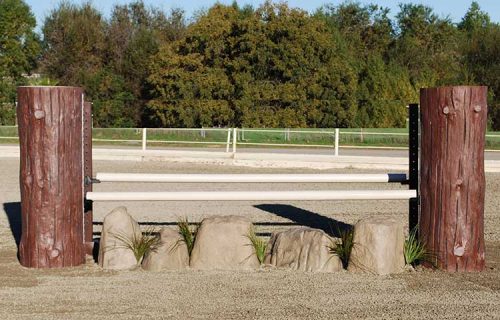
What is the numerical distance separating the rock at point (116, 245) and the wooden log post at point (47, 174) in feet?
0.97

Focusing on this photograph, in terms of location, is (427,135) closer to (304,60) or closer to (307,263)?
(307,263)

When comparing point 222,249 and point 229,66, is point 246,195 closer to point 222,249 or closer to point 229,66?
point 222,249

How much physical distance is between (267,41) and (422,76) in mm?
13771

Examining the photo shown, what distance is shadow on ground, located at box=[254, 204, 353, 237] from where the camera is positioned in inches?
399

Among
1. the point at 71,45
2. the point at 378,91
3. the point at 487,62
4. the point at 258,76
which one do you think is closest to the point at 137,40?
the point at 71,45

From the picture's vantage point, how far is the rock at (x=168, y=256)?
288 inches

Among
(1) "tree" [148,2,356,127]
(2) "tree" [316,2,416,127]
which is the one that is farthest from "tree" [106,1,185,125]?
(2) "tree" [316,2,416,127]

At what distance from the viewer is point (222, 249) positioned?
Answer: 7.43 metres

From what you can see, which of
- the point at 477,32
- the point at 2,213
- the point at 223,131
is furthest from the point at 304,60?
the point at 2,213

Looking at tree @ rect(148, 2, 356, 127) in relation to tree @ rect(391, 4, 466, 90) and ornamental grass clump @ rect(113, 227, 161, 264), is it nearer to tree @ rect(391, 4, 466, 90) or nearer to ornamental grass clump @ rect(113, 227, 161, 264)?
tree @ rect(391, 4, 466, 90)

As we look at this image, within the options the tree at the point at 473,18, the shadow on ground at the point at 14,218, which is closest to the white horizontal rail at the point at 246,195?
the shadow on ground at the point at 14,218

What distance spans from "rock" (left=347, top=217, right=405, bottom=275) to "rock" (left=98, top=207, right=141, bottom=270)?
1.87 metres

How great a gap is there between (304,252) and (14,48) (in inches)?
1873

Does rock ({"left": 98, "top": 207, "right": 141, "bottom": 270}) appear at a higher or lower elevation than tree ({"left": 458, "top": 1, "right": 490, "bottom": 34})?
lower
